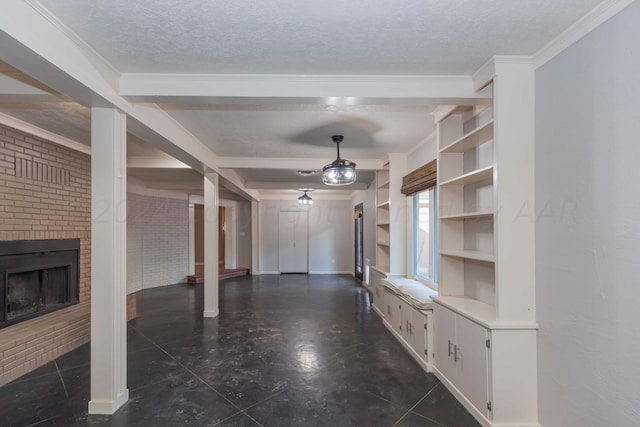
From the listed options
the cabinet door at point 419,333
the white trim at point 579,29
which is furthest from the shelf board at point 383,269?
the white trim at point 579,29

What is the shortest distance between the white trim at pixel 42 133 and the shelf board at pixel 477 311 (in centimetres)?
452

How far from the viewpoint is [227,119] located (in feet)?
10.5

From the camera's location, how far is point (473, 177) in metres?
2.51

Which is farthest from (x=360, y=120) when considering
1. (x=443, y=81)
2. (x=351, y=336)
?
(x=351, y=336)

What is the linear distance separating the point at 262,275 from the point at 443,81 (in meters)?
8.30

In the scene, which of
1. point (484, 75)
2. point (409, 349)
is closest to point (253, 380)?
point (409, 349)

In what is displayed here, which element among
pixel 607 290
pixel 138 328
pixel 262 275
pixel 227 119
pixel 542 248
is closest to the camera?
pixel 607 290

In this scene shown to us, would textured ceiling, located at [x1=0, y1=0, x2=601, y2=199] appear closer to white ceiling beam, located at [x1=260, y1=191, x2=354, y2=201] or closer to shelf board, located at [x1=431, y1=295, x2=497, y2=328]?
shelf board, located at [x1=431, y1=295, x2=497, y2=328]

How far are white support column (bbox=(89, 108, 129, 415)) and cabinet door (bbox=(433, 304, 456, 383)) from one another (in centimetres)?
271

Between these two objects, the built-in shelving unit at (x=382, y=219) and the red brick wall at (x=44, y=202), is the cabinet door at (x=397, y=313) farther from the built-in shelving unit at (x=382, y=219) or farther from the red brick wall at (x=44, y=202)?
the red brick wall at (x=44, y=202)

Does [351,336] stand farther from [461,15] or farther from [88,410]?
[461,15]

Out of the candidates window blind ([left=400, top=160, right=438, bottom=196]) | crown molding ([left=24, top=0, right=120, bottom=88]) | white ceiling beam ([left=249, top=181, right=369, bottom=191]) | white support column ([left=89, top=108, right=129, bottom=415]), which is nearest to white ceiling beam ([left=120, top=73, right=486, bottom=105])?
crown molding ([left=24, top=0, right=120, bottom=88])

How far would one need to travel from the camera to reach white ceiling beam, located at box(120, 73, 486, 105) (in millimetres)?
2287

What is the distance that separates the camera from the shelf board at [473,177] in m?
2.27
